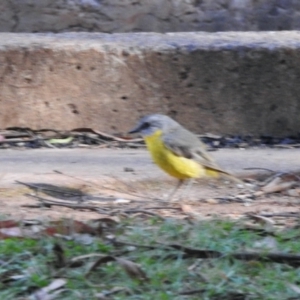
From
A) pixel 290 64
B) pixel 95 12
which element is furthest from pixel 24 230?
pixel 95 12

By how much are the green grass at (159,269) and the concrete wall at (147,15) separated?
5052mm

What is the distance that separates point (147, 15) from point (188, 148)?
3.96m

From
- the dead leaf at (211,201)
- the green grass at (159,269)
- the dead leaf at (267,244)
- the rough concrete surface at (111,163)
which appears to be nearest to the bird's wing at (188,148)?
the dead leaf at (211,201)

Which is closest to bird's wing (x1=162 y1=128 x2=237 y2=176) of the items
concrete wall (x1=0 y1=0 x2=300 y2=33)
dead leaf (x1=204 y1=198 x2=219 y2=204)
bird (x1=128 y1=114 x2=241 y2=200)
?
bird (x1=128 y1=114 x2=241 y2=200)

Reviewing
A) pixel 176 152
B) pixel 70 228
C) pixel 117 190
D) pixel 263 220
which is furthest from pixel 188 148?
pixel 70 228

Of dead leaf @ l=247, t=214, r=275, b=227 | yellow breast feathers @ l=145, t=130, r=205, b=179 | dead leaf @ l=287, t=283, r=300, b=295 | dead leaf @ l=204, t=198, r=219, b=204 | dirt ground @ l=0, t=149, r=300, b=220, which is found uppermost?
yellow breast feathers @ l=145, t=130, r=205, b=179

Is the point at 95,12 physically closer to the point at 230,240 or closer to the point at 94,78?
the point at 94,78

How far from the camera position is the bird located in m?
4.57

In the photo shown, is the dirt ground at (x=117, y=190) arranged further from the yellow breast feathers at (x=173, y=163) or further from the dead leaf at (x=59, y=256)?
the dead leaf at (x=59, y=256)

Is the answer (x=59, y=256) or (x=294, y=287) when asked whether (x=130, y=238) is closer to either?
(x=59, y=256)

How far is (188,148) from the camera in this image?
182 inches

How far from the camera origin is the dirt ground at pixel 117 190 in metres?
4.16

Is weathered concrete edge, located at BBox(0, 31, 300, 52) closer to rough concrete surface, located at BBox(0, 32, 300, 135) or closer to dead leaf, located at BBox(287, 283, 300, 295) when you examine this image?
rough concrete surface, located at BBox(0, 32, 300, 135)

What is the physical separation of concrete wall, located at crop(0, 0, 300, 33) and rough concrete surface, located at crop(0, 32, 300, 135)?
2.13 meters
